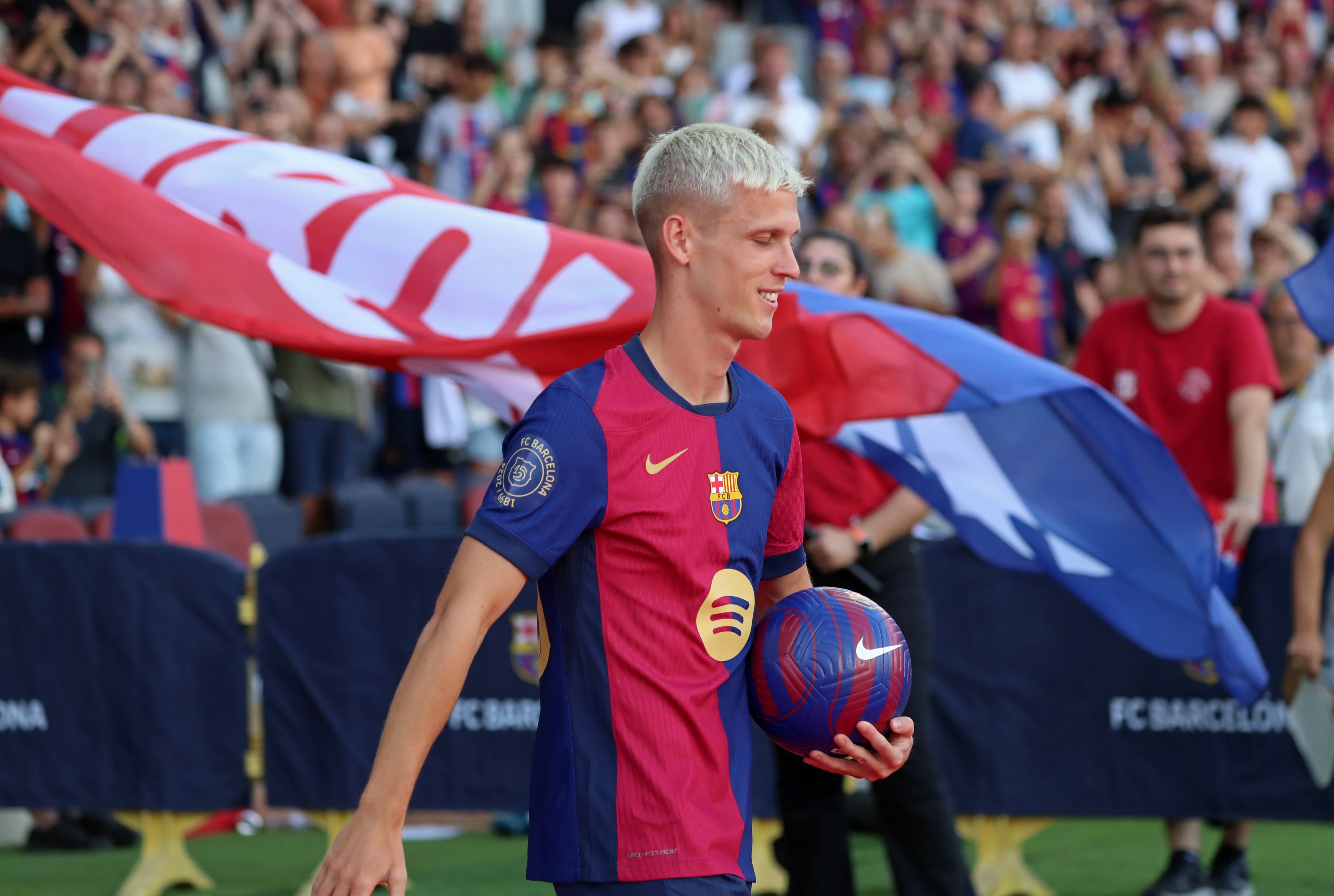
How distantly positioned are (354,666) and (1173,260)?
3616 millimetres

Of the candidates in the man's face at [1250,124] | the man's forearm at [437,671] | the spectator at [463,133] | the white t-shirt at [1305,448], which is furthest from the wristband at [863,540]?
the man's face at [1250,124]

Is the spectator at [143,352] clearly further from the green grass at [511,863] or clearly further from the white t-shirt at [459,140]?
the green grass at [511,863]

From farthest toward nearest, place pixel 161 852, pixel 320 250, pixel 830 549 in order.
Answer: pixel 161 852 → pixel 320 250 → pixel 830 549

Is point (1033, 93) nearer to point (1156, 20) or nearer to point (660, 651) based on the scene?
point (1156, 20)

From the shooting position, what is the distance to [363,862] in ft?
8.59

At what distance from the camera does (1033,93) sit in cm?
1555

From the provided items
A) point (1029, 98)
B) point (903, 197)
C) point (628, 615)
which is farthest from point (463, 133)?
point (628, 615)

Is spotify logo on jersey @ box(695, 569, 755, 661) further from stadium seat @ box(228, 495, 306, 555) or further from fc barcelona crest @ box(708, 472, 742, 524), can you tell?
stadium seat @ box(228, 495, 306, 555)

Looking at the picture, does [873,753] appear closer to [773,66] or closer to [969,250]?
[969,250]

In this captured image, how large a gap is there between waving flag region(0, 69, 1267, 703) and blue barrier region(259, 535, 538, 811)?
1.40 meters

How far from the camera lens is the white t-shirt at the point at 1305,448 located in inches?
288

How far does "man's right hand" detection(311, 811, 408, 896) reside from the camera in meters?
2.61

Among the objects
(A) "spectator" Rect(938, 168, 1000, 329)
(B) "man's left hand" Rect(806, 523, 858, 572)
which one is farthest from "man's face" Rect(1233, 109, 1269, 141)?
(B) "man's left hand" Rect(806, 523, 858, 572)

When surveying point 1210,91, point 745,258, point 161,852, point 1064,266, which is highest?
point 1210,91
